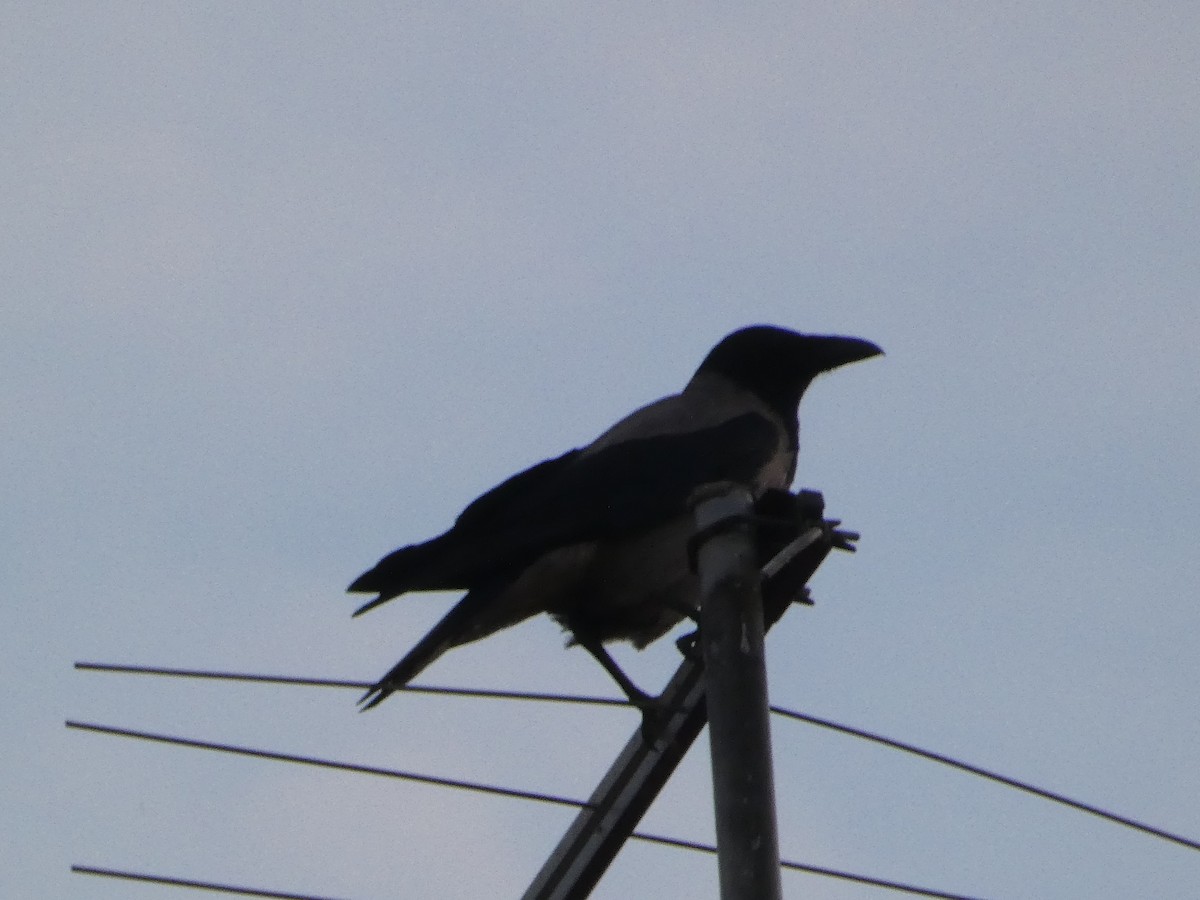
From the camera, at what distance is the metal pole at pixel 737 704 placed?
10.0 ft

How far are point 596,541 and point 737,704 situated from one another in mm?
2778

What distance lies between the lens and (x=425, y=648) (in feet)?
16.7

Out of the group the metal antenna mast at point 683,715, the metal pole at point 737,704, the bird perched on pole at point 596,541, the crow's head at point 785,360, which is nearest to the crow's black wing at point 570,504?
the bird perched on pole at point 596,541

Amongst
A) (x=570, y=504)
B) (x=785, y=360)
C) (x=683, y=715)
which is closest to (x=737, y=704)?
(x=683, y=715)

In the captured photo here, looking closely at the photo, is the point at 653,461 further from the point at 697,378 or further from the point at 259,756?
the point at 259,756

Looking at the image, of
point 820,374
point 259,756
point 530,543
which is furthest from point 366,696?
point 820,374

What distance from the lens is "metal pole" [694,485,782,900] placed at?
3053mm

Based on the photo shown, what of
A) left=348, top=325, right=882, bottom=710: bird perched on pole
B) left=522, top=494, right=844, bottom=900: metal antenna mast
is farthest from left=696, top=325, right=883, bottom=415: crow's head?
left=522, top=494, right=844, bottom=900: metal antenna mast

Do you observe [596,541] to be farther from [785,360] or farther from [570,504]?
[785,360]

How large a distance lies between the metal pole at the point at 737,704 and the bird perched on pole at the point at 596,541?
1.57 meters

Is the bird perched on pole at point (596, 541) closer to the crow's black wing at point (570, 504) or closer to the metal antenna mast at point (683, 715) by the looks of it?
the crow's black wing at point (570, 504)

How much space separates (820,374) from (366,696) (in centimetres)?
378

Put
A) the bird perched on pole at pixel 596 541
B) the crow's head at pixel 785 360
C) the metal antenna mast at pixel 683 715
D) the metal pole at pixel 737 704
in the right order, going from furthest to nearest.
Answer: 1. the crow's head at pixel 785 360
2. the bird perched on pole at pixel 596 541
3. the metal antenna mast at pixel 683 715
4. the metal pole at pixel 737 704

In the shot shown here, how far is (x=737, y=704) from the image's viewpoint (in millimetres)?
3230
